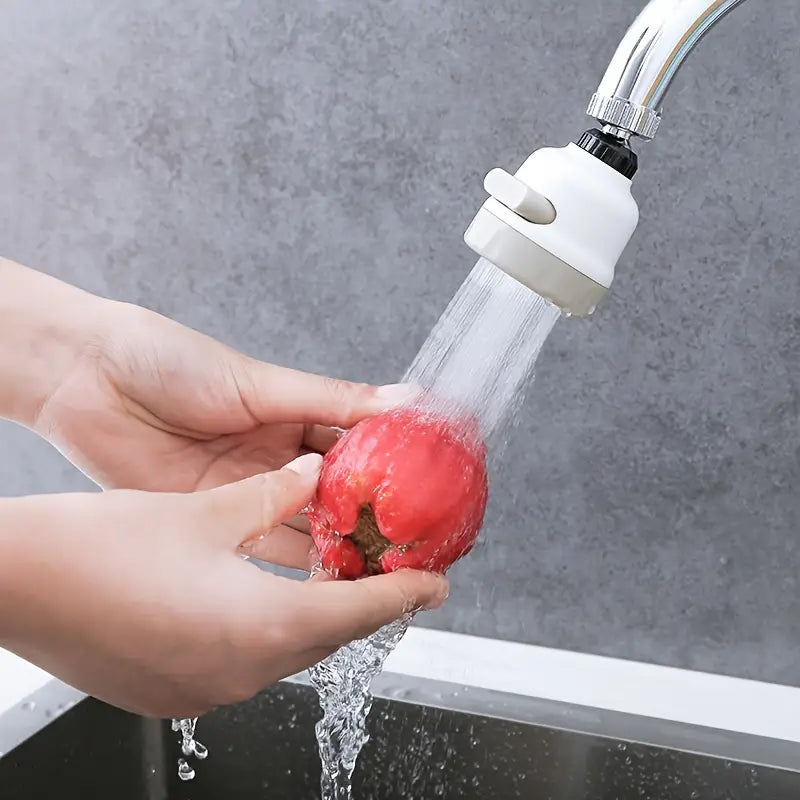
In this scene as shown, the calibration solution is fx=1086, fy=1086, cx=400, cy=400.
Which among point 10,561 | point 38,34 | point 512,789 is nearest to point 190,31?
point 38,34

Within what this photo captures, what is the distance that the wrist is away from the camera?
2.62 feet

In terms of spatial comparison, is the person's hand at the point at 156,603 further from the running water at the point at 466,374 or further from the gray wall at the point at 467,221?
the gray wall at the point at 467,221

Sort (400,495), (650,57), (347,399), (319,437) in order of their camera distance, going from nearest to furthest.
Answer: (650,57), (400,495), (347,399), (319,437)

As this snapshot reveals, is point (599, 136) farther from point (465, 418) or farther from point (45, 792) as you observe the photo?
point (45, 792)

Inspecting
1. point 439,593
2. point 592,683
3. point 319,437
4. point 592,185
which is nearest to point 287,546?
point 319,437

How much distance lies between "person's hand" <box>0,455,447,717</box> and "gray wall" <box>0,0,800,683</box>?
1.27 ft

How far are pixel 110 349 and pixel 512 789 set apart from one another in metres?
0.46

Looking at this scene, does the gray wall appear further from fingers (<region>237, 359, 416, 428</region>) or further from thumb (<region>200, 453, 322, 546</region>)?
thumb (<region>200, 453, 322, 546</region>)

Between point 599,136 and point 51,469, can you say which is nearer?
point 599,136

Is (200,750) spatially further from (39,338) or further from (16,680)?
Result: (39,338)

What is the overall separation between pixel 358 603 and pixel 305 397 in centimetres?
22

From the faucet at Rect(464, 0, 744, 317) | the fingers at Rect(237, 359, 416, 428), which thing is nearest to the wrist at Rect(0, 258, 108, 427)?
the fingers at Rect(237, 359, 416, 428)

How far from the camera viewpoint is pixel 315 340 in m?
0.96

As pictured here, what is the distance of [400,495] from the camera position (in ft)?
2.08
